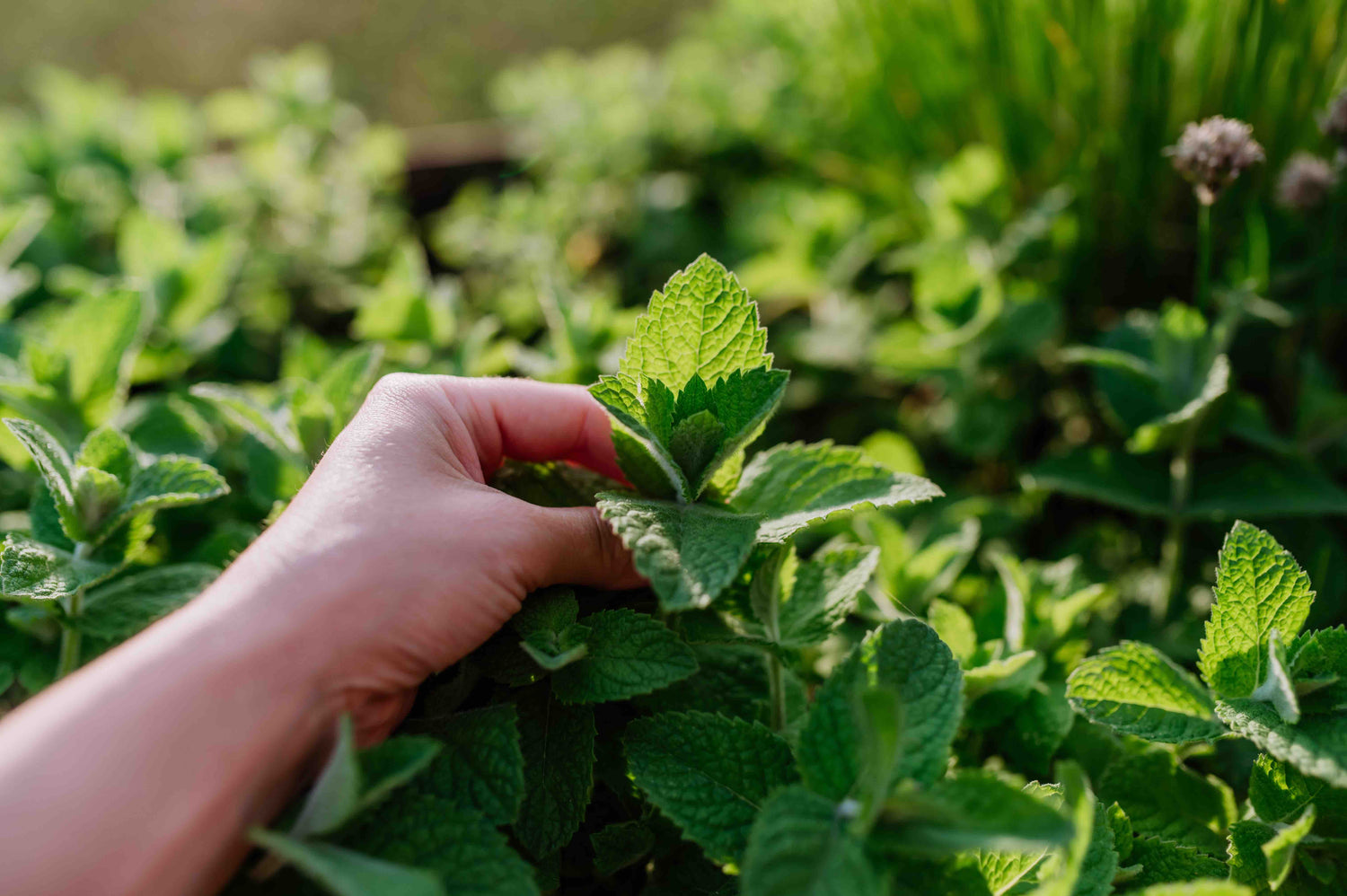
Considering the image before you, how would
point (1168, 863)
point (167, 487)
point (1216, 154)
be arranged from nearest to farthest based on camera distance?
point (1168, 863) < point (167, 487) < point (1216, 154)

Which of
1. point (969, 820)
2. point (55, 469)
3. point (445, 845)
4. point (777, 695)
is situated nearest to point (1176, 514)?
point (777, 695)

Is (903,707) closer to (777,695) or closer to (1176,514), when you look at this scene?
(777,695)

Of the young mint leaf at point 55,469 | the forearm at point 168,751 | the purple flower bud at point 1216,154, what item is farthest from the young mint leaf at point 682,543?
the purple flower bud at point 1216,154

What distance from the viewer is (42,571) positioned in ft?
2.79

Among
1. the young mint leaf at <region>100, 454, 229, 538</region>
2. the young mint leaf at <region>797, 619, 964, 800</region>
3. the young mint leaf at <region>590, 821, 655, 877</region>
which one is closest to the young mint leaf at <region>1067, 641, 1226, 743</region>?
the young mint leaf at <region>797, 619, 964, 800</region>

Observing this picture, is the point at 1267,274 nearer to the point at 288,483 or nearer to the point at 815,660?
the point at 815,660

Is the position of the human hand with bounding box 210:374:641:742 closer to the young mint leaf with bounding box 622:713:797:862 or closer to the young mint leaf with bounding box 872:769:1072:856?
the young mint leaf with bounding box 622:713:797:862

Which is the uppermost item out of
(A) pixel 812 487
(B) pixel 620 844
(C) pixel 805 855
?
(A) pixel 812 487

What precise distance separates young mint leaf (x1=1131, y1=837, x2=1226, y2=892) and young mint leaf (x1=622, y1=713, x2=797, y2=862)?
33cm

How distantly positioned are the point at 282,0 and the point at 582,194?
3.39m

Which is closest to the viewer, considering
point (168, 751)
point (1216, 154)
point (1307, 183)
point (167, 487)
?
point (168, 751)

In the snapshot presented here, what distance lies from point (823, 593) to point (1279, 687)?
0.38 metres

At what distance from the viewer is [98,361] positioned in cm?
115

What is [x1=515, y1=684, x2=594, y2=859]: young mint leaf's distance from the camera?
79 cm
